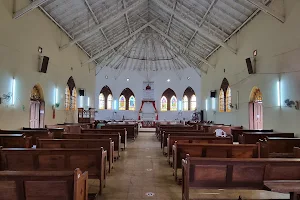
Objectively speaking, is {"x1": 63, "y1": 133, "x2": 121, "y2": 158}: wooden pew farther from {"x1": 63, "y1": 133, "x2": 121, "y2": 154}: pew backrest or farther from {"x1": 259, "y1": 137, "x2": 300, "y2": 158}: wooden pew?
{"x1": 259, "y1": 137, "x2": 300, "y2": 158}: wooden pew

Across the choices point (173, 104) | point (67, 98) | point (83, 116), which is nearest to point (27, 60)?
point (67, 98)

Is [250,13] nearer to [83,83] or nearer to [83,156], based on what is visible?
[83,156]

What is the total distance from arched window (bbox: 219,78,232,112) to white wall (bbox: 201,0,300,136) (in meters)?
0.83

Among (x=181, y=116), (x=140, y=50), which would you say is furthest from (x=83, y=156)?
(x=181, y=116)

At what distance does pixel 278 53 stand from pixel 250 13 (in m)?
2.51

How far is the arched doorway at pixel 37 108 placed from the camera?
1023 centimetres

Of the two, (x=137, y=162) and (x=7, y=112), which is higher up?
(x=7, y=112)

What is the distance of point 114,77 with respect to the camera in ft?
71.2

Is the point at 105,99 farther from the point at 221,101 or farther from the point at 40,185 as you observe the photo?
the point at 40,185

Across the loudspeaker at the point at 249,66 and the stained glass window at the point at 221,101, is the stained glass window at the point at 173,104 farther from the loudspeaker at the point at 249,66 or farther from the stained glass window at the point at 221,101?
the loudspeaker at the point at 249,66

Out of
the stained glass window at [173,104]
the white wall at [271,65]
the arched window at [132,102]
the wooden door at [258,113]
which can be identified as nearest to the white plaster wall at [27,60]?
the white wall at [271,65]

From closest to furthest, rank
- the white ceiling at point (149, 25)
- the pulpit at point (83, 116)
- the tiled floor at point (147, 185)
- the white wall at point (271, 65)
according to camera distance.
→ the tiled floor at point (147, 185) → the white wall at point (271, 65) → the white ceiling at point (149, 25) → the pulpit at point (83, 116)

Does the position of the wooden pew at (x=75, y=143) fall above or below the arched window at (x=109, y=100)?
below

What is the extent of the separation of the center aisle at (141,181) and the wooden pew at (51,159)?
414 mm
